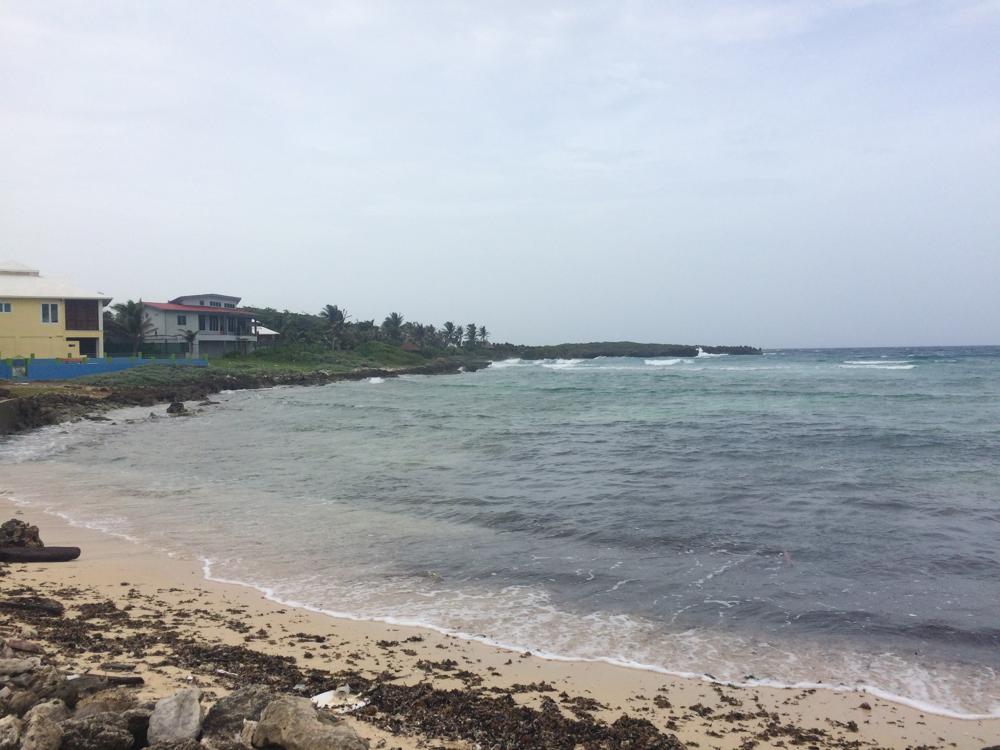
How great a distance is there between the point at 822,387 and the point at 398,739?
44.5 m

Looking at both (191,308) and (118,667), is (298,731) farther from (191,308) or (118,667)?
(191,308)

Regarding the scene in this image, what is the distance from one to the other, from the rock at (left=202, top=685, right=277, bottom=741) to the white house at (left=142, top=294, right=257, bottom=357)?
5557 centimetres

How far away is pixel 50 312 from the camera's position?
138 ft

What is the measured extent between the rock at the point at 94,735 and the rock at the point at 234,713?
445 mm

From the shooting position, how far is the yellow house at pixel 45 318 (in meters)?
41.1

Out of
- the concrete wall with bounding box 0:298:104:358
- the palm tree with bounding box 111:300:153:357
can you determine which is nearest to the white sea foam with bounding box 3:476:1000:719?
the concrete wall with bounding box 0:298:104:358

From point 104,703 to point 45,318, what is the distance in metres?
44.8

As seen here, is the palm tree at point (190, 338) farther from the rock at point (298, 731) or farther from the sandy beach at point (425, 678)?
the rock at point (298, 731)

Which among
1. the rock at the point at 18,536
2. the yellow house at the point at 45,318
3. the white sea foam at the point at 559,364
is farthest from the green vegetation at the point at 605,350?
the rock at the point at 18,536

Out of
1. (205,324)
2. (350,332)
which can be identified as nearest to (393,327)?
(350,332)

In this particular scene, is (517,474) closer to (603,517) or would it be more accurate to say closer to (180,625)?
(603,517)

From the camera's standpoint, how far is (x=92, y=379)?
3856 centimetres

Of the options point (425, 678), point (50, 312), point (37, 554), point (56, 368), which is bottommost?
point (425, 678)

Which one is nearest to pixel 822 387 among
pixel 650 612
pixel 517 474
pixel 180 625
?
pixel 517 474
